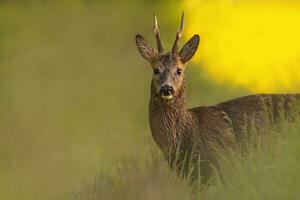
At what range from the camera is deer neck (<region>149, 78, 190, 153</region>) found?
1507cm

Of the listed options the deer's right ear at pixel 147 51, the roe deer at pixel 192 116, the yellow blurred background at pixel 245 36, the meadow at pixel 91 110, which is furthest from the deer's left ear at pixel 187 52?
the yellow blurred background at pixel 245 36

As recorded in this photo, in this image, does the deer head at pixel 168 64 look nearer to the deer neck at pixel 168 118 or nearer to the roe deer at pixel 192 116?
the roe deer at pixel 192 116

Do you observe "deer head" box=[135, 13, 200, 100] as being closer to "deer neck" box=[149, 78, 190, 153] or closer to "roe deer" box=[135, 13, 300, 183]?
"roe deer" box=[135, 13, 300, 183]

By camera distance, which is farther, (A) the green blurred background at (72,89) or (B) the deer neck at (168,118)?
(A) the green blurred background at (72,89)

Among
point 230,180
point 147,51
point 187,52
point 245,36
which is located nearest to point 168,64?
point 187,52

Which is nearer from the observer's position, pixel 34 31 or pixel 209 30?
pixel 209 30

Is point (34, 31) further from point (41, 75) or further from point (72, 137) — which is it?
point (72, 137)

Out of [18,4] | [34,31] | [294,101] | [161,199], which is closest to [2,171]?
[294,101]

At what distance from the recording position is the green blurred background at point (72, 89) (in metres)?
20.3

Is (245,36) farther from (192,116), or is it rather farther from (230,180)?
(230,180)

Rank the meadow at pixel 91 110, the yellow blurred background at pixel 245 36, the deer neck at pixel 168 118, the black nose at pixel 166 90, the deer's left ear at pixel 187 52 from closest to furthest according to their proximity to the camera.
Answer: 1. the meadow at pixel 91 110
2. the black nose at pixel 166 90
3. the deer neck at pixel 168 118
4. the deer's left ear at pixel 187 52
5. the yellow blurred background at pixel 245 36

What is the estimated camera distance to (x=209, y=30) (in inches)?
1059

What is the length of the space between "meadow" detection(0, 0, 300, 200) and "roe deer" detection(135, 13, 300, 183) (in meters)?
0.26

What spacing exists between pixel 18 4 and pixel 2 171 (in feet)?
44.6
